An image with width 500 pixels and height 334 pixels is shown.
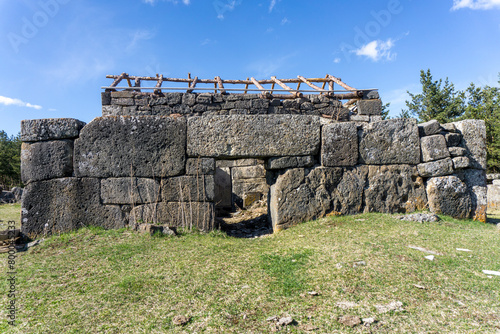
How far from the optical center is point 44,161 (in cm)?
499

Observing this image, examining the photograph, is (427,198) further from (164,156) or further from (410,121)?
(164,156)

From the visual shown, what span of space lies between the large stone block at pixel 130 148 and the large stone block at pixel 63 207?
267mm

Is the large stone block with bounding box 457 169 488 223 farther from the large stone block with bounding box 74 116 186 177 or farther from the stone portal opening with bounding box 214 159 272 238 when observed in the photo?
the large stone block with bounding box 74 116 186 177

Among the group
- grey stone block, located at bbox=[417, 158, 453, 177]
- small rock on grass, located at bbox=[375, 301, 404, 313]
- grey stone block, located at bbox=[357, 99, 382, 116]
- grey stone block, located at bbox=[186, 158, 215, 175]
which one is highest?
grey stone block, located at bbox=[357, 99, 382, 116]

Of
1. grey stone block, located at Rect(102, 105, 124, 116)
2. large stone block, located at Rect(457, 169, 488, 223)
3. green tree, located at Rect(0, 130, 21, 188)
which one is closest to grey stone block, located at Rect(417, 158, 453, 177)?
large stone block, located at Rect(457, 169, 488, 223)

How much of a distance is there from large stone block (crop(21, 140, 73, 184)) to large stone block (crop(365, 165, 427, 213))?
17.2 ft

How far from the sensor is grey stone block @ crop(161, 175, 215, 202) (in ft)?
17.0

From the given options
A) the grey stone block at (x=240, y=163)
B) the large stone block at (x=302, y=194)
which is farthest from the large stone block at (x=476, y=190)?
the grey stone block at (x=240, y=163)

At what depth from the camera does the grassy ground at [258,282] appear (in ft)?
8.18

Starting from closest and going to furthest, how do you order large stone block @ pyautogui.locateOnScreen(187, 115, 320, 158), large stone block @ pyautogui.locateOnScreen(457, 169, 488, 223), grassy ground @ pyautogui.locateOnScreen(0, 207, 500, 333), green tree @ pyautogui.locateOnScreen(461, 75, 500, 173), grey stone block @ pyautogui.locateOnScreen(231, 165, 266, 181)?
grassy ground @ pyautogui.locateOnScreen(0, 207, 500, 333)
large stone block @ pyautogui.locateOnScreen(187, 115, 320, 158)
large stone block @ pyautogui.locateOnScreen(457, 169, 488, 223)
grey stone block @ pyautogui.locateOnScreen(231, 165, 266, 181)
green tree @ pyautogui.locateOnScreen(461, 75, 500, 173)

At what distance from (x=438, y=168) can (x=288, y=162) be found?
270 centimetres

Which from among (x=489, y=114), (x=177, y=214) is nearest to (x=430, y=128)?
(x=177, y=214)

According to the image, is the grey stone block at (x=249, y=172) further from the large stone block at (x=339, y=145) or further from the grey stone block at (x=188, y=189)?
the grey stone block at (x=188, y=189)

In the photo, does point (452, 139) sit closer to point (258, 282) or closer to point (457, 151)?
point (457, 151)
